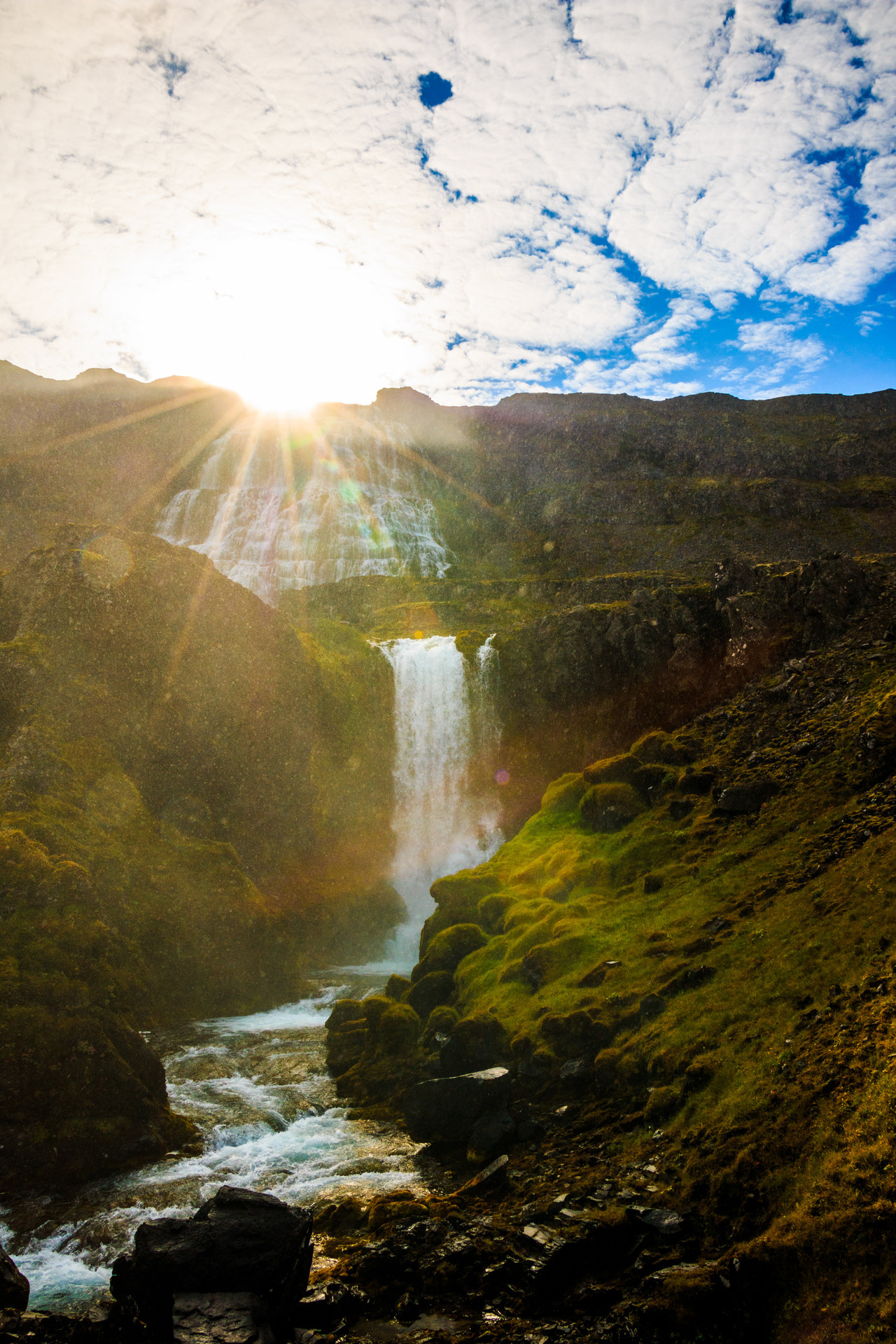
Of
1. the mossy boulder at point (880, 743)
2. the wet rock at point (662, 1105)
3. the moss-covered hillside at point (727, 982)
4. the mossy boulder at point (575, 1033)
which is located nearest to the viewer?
the moss-covered hillside at point (727, 982)

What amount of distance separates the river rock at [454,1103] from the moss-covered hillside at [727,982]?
35.0 inches

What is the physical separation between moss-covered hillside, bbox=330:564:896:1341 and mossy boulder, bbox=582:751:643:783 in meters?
0.15

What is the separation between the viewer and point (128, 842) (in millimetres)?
34000

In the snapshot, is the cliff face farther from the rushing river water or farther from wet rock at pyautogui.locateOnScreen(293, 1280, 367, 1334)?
wet rock at pyautogui.locateOnScreen(293, 1280, 367, 1334)

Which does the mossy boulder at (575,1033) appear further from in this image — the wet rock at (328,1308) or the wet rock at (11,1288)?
the wet rock at (11,1288)

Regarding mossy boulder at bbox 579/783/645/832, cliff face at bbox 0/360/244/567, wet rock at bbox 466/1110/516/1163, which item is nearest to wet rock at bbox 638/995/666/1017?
wet rock at bbox 466/1110/516/1163

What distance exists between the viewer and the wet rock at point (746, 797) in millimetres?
25516

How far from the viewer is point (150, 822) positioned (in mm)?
36531

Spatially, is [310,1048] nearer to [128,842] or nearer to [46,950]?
[46,950]

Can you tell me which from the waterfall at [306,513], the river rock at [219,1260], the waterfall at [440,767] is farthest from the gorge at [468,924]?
the waterfall at [306,513]

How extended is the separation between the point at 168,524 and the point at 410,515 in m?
44.6

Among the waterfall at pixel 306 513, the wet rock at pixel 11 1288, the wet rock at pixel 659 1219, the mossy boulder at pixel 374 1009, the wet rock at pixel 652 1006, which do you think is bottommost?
the mossy boulder at pixel 374 1009

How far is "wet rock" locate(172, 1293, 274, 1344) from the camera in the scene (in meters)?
10.9

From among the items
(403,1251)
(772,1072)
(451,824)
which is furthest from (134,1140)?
(451,824)
